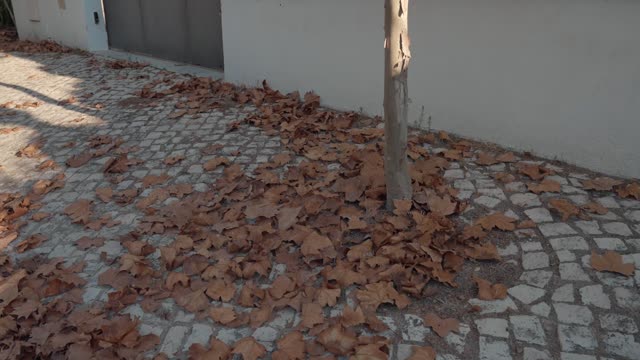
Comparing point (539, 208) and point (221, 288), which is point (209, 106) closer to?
point (221, 288)

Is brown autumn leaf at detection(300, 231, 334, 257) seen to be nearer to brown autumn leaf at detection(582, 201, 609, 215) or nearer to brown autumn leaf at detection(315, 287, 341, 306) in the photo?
brown autumn leaf at detection(315, 287, 341, 306)

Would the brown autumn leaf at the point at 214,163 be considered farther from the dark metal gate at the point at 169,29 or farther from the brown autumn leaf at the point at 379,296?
the dark metal gate at the point at 169,29

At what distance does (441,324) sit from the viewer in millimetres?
2646

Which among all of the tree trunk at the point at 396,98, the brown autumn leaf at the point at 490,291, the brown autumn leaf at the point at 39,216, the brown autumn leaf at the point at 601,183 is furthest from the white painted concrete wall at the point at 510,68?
the brown autumn leaf at the point at 39,216

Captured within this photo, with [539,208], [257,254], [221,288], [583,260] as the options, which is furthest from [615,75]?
[221,288]

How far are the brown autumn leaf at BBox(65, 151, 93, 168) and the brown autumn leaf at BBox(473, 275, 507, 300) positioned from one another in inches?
143

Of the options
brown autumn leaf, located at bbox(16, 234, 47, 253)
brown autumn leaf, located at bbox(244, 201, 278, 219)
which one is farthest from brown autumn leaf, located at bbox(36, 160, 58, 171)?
brown autumn leaf, located at bbox(244, 201, 278, 219)

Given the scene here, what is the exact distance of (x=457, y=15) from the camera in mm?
4406

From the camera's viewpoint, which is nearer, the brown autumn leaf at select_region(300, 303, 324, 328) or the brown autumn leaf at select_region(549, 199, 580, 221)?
the brown autumn leaf at select_region(300, 303, 324, 328)

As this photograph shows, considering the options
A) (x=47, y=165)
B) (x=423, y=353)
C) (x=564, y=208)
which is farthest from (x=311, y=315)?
(x=47, y=165)

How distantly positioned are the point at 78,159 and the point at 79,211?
41.2 inches

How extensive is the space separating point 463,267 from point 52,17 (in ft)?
34.1

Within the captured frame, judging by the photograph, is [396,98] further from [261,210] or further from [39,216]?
[39,216]

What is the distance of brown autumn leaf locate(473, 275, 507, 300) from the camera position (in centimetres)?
281
